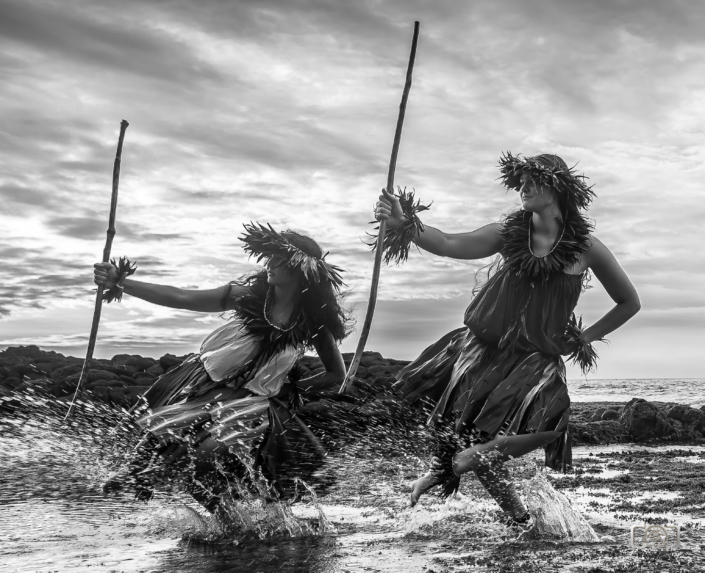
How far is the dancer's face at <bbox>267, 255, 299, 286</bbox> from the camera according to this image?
5242 millimetres

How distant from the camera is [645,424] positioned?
42.4ft

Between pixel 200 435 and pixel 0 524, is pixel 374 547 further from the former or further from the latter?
pixel 0 524

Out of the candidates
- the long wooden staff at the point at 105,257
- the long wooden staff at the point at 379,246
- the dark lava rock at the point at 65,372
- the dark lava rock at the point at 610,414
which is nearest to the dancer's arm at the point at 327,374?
the long wooden staff at the point at 379,246

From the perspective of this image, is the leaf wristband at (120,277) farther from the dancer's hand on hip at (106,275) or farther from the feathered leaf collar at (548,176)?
the feathered leaf collar at (548,176)

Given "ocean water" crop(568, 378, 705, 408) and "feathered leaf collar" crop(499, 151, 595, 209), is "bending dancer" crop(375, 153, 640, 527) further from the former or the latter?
"ocean water" crop(568, 378, 705, 408)

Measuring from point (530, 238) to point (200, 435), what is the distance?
2.34 metres

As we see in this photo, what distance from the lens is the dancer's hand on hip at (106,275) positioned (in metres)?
5.36

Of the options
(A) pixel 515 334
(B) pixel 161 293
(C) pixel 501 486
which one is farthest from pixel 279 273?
(C) pixel 501 486

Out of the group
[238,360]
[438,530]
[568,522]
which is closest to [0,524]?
[238,360]

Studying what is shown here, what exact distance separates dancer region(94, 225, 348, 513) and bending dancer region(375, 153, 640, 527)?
23.7 inches

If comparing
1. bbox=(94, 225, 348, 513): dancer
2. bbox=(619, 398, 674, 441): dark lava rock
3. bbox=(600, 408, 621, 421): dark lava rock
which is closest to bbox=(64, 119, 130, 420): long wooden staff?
bbox=(94, 225, 348, 513): dancer

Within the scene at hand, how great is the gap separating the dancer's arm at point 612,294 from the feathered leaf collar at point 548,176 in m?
0.30

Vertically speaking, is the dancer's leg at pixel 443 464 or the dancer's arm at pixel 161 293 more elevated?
the dancer's arm at pixel 161 293

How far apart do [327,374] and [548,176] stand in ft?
6.28
